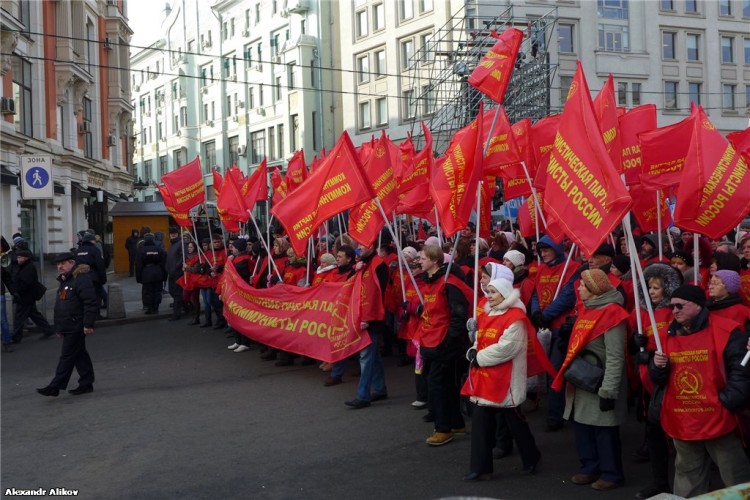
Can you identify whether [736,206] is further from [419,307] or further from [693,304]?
[419,307]

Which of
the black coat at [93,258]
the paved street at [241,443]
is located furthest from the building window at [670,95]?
the paved street at [241,443]

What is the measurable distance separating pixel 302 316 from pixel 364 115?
41637 mm

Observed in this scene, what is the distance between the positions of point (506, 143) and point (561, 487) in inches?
165

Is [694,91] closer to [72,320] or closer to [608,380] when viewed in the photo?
[72,320]

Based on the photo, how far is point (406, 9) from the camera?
153 feet

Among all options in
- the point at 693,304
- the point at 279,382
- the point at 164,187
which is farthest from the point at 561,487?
the point at 164,187

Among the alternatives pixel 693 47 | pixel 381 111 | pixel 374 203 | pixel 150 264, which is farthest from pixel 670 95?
pixel 374 203

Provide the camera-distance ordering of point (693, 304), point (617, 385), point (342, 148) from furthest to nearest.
→ point (342, 148) → point (617, 385) → point (693, 304)

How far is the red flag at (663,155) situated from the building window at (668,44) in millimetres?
41487

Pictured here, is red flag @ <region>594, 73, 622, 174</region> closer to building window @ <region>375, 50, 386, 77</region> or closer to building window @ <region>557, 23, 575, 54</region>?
building window @ <region>557, 23, 575, 54</region>

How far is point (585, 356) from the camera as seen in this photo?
18.9ft

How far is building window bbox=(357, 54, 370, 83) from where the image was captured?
1957 inches

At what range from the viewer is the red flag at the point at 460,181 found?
288 inches

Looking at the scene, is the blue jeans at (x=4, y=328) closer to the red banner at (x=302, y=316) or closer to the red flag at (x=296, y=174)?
the red banner at (x=302, y=316)
